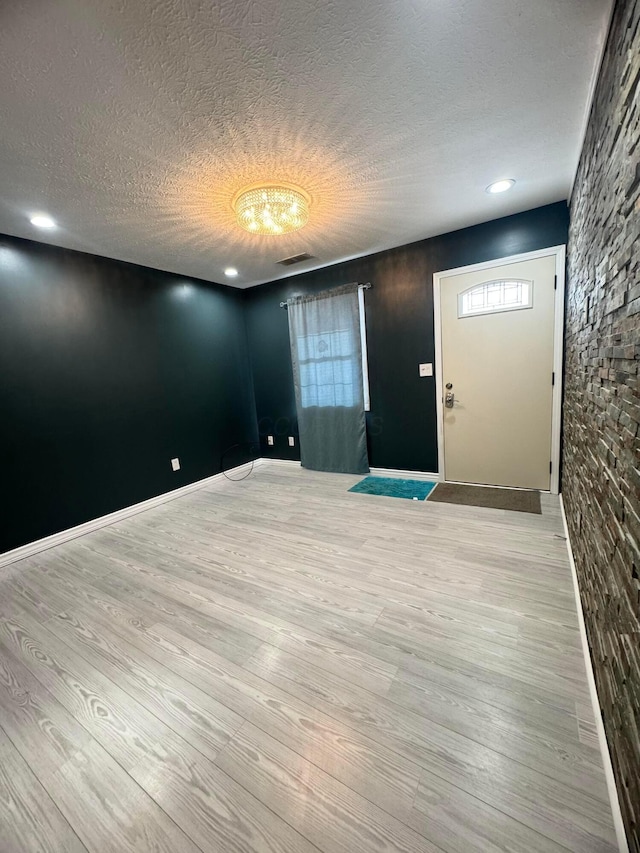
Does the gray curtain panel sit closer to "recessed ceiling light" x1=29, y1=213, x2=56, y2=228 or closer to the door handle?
the door handle

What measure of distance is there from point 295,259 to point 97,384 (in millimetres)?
2323

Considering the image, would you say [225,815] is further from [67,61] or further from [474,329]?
[474,329]

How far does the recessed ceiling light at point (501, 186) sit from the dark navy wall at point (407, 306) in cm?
58

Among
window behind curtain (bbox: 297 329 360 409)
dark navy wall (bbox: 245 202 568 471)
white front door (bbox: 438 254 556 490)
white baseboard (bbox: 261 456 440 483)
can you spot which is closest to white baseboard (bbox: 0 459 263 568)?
window behind curtain (bbox: 297 329 360 409)

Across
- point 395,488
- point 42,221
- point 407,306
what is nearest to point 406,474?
point 395,488

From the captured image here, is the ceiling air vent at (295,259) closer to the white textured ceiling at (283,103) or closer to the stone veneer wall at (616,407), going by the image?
the white textured ceiling at (283,103)

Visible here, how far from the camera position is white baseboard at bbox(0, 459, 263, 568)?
2.54 m

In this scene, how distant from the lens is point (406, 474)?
3.68m

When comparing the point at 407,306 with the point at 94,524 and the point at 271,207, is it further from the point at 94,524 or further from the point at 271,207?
the point at 94,524

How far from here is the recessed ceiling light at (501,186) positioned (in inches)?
87.0

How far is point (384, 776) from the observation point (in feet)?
3.36

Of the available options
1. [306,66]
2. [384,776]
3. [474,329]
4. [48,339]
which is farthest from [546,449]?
[48,339]

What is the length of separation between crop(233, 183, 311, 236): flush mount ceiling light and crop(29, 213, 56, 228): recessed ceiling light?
134 centimetres

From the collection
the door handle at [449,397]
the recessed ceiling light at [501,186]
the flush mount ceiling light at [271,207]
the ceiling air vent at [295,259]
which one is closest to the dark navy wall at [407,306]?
the door handle at [449,397]
